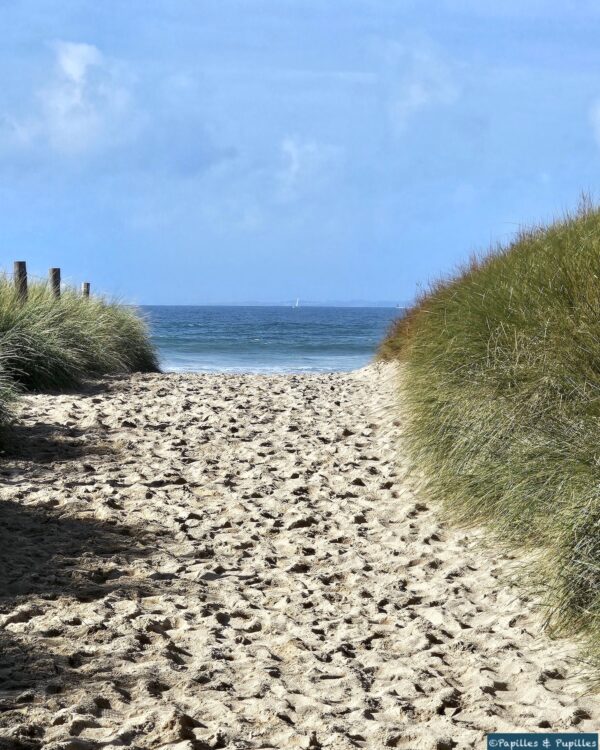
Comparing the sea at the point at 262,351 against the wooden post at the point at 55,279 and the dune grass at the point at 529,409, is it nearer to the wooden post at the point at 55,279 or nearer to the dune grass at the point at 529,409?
the wooden post at the point at 55,279

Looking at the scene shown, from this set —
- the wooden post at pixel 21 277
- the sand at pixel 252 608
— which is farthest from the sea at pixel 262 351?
the sand at pixel 252 608

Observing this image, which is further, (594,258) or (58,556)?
(594,258)

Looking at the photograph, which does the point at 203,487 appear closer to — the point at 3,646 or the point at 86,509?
the point at 86,509

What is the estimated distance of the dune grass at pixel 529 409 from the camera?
382 centimetres

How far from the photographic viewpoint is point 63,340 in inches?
459

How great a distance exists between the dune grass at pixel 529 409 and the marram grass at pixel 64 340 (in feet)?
12.8

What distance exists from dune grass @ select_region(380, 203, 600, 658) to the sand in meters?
0.22

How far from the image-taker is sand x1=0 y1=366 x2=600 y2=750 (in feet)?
10.1

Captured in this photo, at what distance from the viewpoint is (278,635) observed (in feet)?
12.9

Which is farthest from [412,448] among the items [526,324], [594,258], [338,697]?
[338,697]

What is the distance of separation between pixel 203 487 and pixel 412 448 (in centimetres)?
157

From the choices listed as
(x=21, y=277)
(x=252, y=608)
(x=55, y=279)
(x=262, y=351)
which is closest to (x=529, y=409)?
(x=252, y=608)

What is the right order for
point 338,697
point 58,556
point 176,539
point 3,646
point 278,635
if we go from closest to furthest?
point 338,697 → point 3,646 → point 278,635 → point 58,556 → point 176,539

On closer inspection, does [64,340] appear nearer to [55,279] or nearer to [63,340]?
[63,340]
